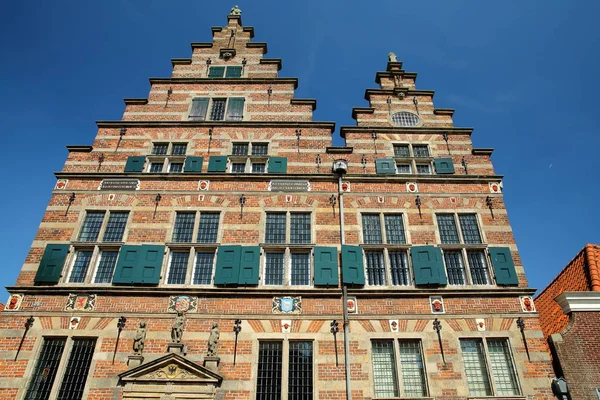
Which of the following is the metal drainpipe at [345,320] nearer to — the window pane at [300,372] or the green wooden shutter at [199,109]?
the window pane at [300,372]

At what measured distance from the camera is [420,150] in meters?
15.3

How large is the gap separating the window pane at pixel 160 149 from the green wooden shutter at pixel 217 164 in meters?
1.94

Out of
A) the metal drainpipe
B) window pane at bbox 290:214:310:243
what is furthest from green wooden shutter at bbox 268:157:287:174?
the metal drainpipe

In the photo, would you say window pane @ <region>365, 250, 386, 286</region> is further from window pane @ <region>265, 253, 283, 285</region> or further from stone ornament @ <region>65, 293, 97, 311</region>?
stone ornament @ <region>65, 293, 97, 311</region>

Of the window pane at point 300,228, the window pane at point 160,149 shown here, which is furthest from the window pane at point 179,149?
the window pane at point 300,228

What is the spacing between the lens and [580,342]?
36.9 ft

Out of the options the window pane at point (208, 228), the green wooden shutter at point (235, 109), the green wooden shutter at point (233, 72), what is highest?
the green wooden shutter at point (233, 72)

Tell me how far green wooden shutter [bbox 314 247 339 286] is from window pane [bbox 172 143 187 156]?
253 inches

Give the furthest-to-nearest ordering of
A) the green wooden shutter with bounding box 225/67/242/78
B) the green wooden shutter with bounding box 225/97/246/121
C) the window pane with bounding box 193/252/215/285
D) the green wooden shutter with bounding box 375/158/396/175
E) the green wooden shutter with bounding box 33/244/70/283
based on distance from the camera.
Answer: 1. the green wooden shutter with bounding box 225/67/242/78
2. the green wooden shutter with bounding box 225/97/246/121
3. the green wooden shutter with bounding box 375/158/396/175
4. the window pane with bounding box 193/252/215/285
5. the green wooden shutter with bounding box 33/244/70/283

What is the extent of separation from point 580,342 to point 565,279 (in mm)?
3803

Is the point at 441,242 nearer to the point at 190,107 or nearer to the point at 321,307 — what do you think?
the point at 321,307

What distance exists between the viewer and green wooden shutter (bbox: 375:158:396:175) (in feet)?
47.0

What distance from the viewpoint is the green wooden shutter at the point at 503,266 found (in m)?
12.1

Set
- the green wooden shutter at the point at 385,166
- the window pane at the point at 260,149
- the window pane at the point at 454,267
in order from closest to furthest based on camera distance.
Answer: the window pane at the point at 454,267
the green wooden shutter at the point at 385,166
the window pane at the point at 260,149
